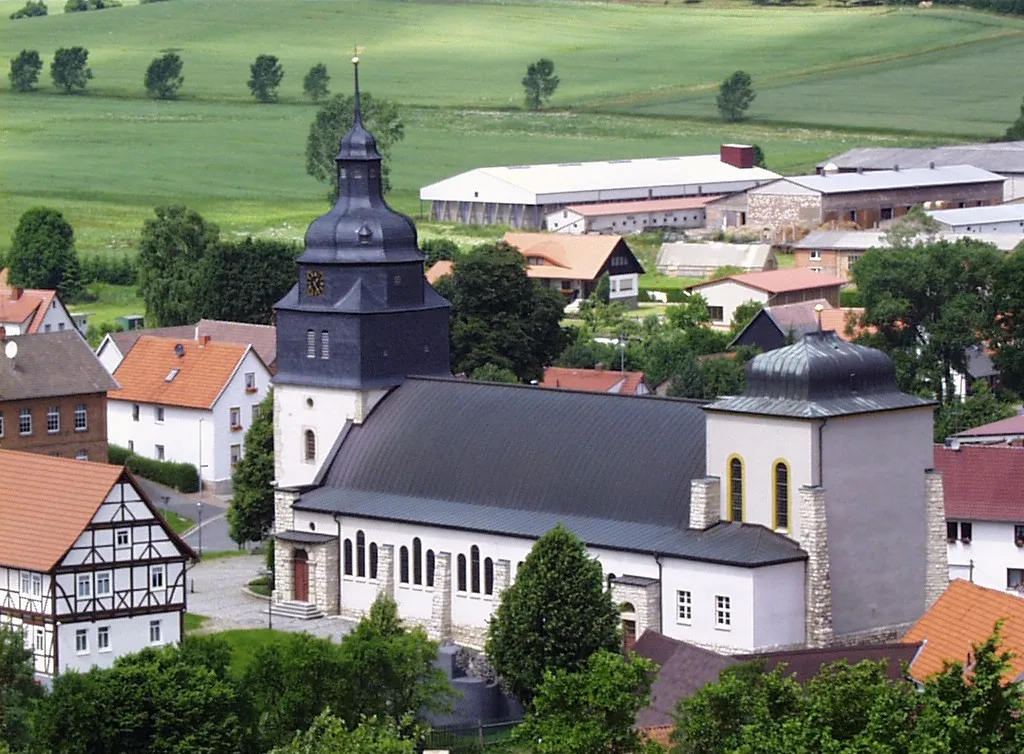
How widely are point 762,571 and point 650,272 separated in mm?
96077

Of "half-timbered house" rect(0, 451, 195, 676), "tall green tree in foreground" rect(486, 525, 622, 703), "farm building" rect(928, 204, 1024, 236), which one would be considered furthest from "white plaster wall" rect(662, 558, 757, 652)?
"farm building" rect(928, 204, 1024, 236)

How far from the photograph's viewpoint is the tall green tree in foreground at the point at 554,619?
7350 cm

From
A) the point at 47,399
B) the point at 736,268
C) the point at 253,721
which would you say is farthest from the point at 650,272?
the point at 253,721

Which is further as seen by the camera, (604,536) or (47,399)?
(47,399)

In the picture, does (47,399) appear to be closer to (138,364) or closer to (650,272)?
(138,364)

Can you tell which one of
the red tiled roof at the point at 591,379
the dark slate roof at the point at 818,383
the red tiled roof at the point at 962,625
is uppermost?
the dark slate roof at the point at 818,383

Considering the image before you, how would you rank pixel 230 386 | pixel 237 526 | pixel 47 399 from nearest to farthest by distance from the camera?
pixel 237 526 < pixel 47 399 < pixel 230 386

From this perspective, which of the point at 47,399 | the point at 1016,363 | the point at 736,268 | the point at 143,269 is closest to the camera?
the point at 47,399

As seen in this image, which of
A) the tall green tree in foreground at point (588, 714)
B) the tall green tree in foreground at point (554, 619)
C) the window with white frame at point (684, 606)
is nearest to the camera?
the tall green tree in foreground at point (588, 714)

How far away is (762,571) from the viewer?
250 feet

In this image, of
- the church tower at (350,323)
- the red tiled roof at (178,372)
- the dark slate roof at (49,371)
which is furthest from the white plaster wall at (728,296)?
the church tower at (350,323)

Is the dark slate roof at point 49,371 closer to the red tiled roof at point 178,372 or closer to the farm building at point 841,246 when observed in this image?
the red tiled roof at point 178,372

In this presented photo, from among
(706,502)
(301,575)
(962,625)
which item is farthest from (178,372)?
(962,625)

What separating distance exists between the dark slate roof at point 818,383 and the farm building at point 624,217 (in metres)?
110
